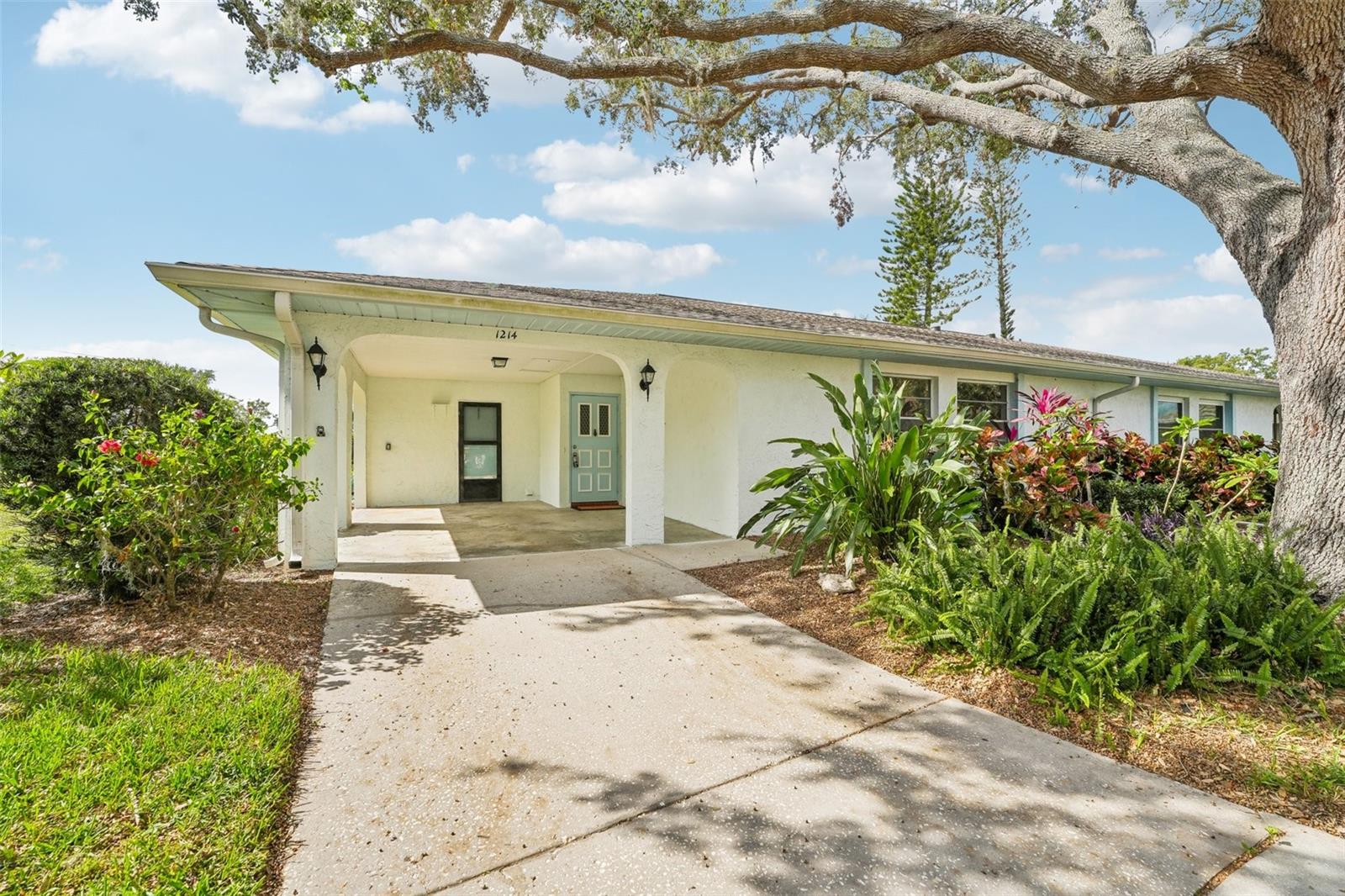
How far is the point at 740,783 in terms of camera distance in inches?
95.7

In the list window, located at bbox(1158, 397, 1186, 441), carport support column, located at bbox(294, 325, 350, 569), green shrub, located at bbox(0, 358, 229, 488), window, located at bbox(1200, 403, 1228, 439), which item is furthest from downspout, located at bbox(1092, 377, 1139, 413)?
green shrub, located at bbox(0, 358, 229, 488)

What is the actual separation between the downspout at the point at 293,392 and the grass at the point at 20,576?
5.73 ft

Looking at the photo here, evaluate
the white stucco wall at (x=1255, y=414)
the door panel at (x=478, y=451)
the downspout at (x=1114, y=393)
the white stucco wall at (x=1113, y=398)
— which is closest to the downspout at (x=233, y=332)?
the door panel at (x=478, y=451)

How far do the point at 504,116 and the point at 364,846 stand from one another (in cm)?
893

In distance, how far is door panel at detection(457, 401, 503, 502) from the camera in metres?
12.5

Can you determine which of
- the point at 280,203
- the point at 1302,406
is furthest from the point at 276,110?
the point at 1302,406

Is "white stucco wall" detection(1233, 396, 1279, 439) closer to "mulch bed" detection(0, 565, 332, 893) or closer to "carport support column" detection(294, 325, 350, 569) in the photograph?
"carport support column" detection(294, 325, 350, 569)

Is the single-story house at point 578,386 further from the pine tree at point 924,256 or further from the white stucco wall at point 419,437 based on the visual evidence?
the pine tree at point 924,256

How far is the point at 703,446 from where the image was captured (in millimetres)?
9297

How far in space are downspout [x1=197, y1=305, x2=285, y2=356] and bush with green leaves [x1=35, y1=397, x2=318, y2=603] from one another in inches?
49.6

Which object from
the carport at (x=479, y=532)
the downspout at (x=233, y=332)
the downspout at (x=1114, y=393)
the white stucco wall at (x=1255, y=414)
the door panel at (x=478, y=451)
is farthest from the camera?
the white stucco wall at (x=1255, y=414)

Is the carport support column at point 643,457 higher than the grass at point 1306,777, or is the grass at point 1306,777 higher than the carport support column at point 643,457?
the carport support column at point 643,457

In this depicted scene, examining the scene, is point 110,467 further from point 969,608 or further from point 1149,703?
point 1149,703

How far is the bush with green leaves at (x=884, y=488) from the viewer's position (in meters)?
5.04
